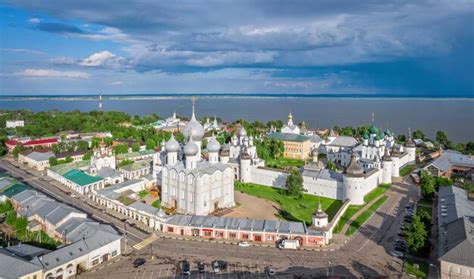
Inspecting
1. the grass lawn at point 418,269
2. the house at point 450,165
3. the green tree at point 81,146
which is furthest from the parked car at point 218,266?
the green tree at point 81,146

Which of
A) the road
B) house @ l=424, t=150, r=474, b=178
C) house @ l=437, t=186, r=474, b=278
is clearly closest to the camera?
house @ l=437, t=186, r=474, b=278

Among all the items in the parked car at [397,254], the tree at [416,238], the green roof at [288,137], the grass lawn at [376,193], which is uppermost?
the green roof at [288,137]

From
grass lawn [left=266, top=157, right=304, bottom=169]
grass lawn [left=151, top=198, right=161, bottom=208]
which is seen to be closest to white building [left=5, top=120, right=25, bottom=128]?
grass lawn [left=266, top=157, right=304, bottom=169]

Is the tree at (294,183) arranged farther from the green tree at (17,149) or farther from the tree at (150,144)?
the green tree at (17,149)

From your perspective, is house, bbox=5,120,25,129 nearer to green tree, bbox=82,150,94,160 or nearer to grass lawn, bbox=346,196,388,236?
green tree, bbox=82,150,94,160

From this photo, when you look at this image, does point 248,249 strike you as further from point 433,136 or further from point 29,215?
point 433,136

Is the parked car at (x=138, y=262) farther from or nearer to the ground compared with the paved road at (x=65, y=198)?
nearer to the ground
